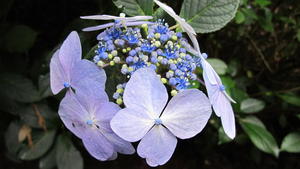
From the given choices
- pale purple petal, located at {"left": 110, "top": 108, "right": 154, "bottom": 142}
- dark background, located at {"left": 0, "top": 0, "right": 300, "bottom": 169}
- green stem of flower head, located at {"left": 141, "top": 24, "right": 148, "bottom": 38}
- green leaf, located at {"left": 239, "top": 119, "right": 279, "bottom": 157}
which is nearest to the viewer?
pale purple petal, located at {"left": 110, "top": 108, "right": 154, "bottom": 142}

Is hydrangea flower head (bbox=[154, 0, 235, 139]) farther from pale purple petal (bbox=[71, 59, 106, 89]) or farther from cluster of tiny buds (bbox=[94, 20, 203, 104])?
pale purple petal (bbox=[71, 59, 106, 89])

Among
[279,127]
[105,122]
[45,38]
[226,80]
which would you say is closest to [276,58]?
[279,127]

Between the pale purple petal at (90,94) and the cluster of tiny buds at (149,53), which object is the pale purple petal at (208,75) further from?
the pale purple petal at (90,94)

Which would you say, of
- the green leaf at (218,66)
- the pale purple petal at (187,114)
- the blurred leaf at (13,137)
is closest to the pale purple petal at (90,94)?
the pale purple petal at (187,114)

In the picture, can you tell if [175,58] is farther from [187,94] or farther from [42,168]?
[42,168]

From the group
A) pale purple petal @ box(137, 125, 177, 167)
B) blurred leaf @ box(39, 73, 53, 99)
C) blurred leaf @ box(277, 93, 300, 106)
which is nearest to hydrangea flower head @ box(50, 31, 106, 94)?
pale purple petal @ box(137, 125, 177, 167)

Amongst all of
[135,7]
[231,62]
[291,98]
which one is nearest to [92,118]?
[135,7]
